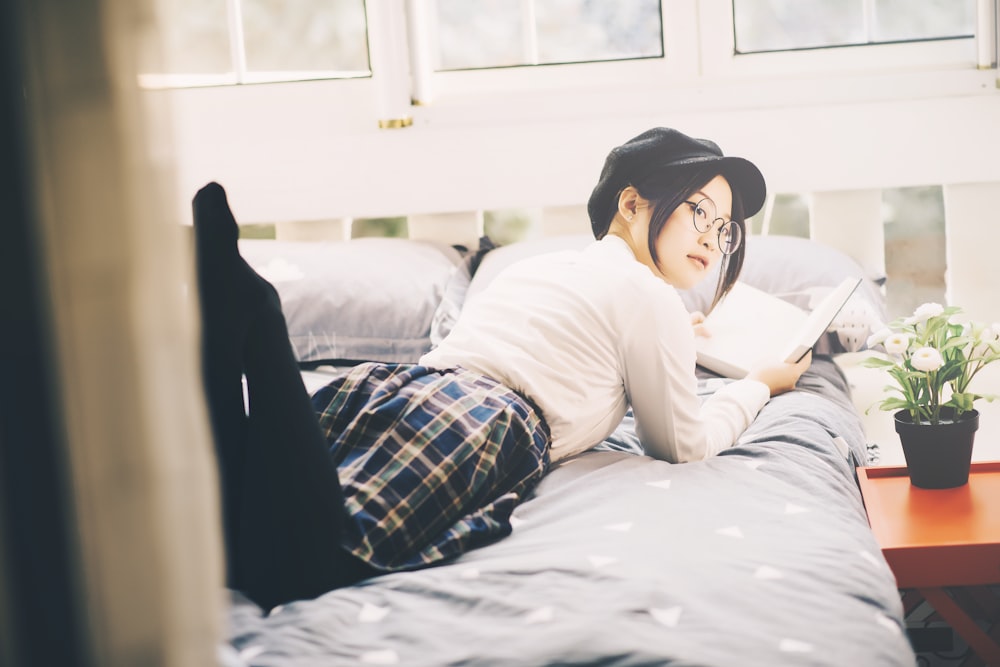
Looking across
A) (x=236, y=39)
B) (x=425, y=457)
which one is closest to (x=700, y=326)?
(x=425, y=457)

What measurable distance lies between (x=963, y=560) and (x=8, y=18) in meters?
1.24

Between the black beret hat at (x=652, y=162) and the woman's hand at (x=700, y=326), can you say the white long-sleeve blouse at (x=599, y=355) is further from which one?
the woman's hand at (x=700, y=326)

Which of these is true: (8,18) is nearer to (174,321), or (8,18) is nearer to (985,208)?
(174,321)

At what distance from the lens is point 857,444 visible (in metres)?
1.62

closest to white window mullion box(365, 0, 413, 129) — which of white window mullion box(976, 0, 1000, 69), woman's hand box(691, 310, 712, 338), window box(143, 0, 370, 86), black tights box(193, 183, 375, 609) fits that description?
window box(143, 0, 370, 86)

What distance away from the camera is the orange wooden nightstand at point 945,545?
1272mm

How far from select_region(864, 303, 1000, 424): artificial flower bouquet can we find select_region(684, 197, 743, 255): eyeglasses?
0.27m

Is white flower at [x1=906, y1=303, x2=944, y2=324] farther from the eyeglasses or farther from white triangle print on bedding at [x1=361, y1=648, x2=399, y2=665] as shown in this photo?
white triangle print on bedding at [x1=361, y1=648, x2=399, y2=665]

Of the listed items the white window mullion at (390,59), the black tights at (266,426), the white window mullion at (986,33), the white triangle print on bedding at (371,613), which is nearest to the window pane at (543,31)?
the white window mullion at (390,59)

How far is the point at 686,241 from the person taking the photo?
147 centimetres

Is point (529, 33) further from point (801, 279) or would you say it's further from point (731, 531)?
point (731, 531)

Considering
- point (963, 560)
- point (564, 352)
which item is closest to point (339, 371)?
point (564, 352)

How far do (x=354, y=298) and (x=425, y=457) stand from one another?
936 mm

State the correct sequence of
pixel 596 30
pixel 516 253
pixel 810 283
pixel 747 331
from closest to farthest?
1. pixel 747 331
2. pixel 810 283
3. pixel 516 253
4. pixel 596 30
